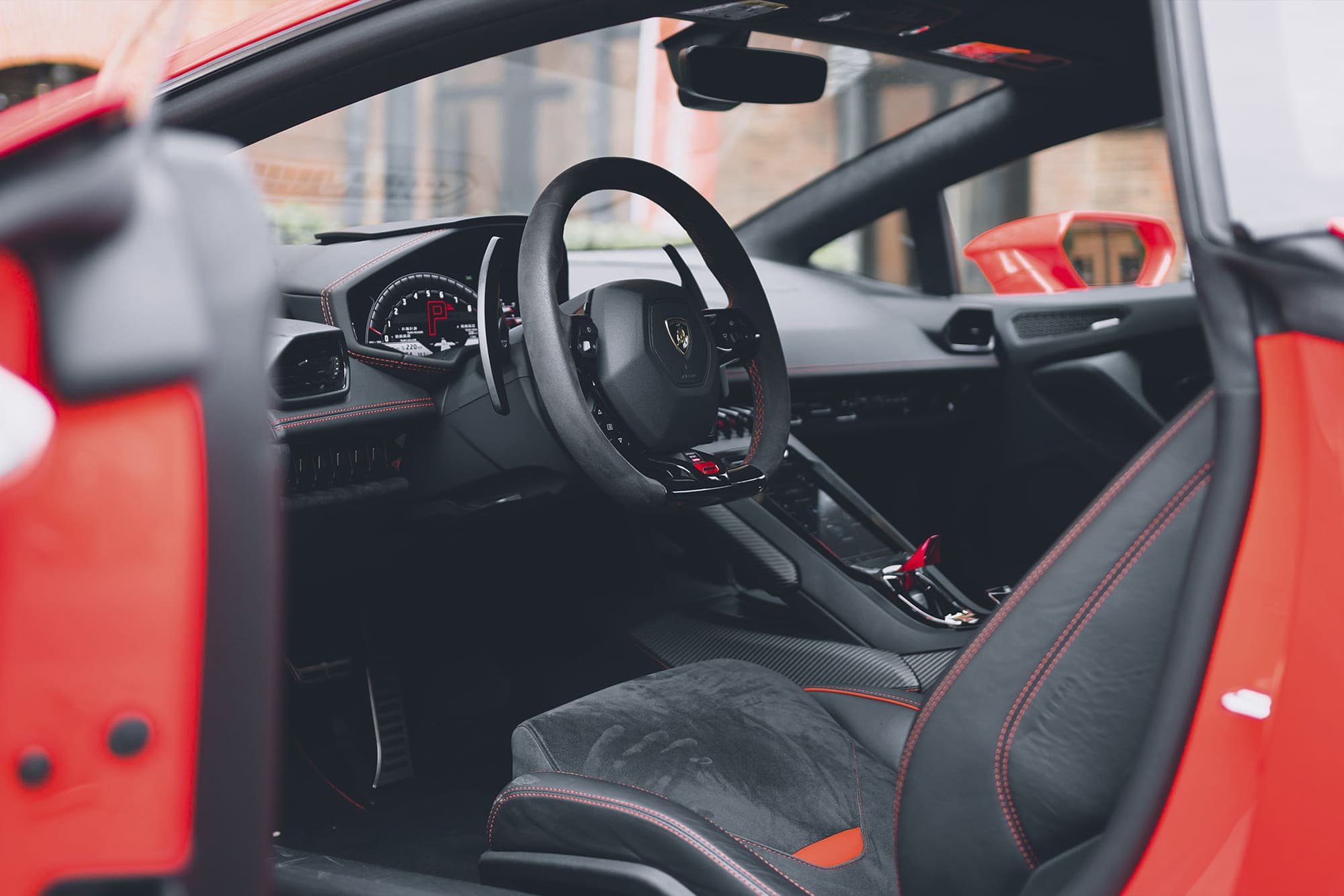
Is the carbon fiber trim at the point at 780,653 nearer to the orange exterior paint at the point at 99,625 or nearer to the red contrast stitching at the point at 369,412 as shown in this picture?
the red contrast stitching at the point at 369,412

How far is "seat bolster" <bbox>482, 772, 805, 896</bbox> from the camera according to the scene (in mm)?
1243

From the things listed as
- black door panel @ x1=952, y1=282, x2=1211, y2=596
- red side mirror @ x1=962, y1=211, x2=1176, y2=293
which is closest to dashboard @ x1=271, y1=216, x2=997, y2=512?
black door panel @ x1=952, y1=282, x2=1211, y2=596

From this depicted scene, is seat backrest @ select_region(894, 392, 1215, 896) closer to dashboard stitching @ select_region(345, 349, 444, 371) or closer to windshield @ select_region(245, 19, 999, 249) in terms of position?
dashboard stitching @ select_region(345, 349, 444, 371)

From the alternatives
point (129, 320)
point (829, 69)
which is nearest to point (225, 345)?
point (129, 320)

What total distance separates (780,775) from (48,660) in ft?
3.39

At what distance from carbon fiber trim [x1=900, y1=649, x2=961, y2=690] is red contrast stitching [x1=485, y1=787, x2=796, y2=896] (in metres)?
0.80

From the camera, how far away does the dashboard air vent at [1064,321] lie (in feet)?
9.52

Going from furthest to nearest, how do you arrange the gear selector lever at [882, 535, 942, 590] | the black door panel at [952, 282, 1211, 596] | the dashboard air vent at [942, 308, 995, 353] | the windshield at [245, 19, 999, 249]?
1. the windshield at [245, 19, 999, 249]
2. the dashboard air vent at [942, 308, 995, 353]
3. the black door panel at [952, 282, 1211, 596]
4. the gear selector lever at [882, 535, 942, 590]

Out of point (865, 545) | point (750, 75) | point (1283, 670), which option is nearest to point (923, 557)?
point (865, 545)

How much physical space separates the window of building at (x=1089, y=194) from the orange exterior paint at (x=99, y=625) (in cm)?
78

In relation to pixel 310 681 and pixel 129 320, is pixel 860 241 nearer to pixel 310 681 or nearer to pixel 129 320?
pixel 310 681

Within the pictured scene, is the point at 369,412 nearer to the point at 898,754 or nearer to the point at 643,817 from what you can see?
the point at 643,817

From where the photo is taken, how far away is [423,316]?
2053mm

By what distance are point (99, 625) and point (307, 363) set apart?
1194mm
